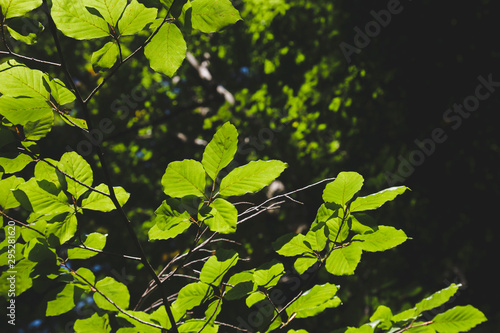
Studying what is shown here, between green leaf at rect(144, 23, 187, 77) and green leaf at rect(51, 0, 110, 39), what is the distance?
10 cm

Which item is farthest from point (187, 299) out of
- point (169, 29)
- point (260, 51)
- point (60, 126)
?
point (60, 126)

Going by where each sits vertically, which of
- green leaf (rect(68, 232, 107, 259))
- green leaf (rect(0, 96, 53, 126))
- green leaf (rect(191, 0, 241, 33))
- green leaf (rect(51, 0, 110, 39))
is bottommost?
green leaf (rect(68, 232, 107, 259))

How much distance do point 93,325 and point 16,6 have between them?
2.56ft

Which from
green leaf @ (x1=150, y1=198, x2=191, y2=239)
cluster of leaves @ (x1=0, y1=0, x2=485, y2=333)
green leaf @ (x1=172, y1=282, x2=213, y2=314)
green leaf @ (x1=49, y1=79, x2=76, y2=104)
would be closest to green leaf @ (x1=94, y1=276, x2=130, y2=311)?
cluster of leaves @ (x1=0, y1=0, x2=485, y2=333)

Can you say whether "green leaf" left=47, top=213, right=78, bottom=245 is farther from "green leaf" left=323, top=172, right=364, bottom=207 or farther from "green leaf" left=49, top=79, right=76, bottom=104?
"green leaf" left=323, top=172, right=364, bottom=207

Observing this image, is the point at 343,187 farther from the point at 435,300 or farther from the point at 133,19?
the point at 133,19

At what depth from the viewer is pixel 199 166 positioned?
0.73m

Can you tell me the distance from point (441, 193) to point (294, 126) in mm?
2675

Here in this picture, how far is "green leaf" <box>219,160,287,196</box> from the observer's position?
2.37 feet

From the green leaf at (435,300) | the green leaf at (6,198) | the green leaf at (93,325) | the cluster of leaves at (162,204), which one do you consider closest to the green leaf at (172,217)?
the cluster of leaves at (162,204)

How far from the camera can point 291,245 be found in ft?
2.76

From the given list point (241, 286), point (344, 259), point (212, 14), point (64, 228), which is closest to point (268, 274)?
point (241, 286)

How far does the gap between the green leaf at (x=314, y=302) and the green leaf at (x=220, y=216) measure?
356 mm

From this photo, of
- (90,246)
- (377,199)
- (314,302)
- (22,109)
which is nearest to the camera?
(22,109)
